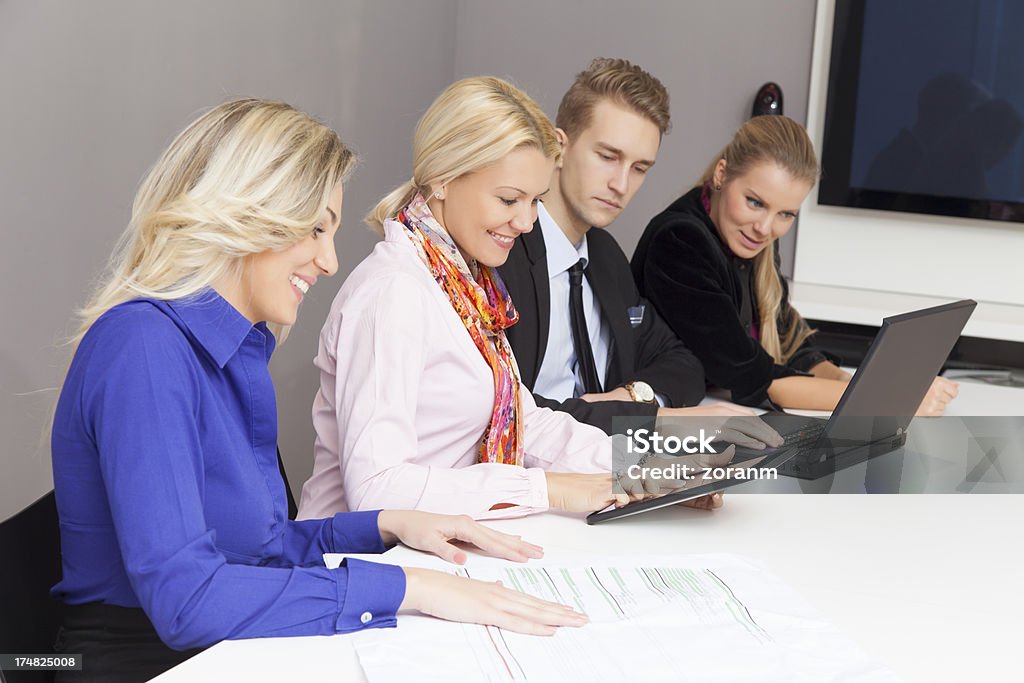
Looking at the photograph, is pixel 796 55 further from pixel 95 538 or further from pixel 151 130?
pixel 95 538

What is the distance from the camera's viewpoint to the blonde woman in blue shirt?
3.46 ft

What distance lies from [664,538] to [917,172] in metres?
2.58

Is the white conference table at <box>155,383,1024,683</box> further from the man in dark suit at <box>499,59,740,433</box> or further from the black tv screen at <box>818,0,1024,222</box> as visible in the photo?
the black tv screen at <box>818,0,1024,222</box>

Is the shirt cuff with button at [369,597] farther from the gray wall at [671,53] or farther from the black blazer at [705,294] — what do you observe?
the gray wall at [671,53]

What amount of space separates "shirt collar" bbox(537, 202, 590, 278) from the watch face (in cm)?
28

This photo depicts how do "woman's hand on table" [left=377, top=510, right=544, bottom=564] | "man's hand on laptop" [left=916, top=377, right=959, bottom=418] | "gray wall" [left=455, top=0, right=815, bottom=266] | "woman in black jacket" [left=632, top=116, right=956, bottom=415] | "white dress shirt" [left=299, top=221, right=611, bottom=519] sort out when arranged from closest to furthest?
"woman's hand on table" [left=377, top=510, right=544, bottom=564] → "white dress shirt" [left=299, top=221, right=611, bottom=519] → "man's hand on laptop" [left=916, top=377, right=959, bottom=418] → "woman in black jacket" [left=632, top=116, right=956, bottom=415] → "gray wall" [left=455, top=0, right=815, bottom=266]

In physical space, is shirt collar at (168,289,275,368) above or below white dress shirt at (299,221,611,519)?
above

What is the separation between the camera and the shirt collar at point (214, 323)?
118 centimetres

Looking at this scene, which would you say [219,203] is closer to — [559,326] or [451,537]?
[451,537]

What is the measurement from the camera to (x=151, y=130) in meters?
2.20

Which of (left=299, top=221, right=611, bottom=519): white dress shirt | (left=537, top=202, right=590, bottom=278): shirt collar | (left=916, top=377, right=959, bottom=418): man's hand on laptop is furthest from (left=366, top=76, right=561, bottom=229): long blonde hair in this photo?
(left=916, top=377, right=959, bottom=418): man's hand on laptop

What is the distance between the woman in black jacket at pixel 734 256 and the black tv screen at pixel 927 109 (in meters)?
1.23

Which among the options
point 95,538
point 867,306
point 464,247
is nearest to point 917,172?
point 867,306

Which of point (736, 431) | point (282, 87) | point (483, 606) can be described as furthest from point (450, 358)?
point (282, 87)
